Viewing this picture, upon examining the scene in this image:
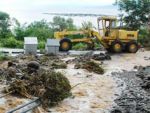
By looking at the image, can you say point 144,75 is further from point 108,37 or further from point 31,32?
point 31,32

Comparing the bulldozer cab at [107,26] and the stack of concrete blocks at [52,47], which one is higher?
the bulldozer cab at [107,26]

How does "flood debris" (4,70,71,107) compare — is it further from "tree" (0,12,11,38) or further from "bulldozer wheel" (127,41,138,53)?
"tree" (0,12,11,38)

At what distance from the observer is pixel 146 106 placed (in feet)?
42.0

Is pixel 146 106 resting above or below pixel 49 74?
below

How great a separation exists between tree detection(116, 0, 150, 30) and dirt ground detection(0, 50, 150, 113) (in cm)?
947

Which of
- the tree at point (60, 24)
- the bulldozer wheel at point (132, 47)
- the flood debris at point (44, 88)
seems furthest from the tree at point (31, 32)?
the flood debris at point (44, 88)

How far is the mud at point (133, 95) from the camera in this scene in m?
12.5

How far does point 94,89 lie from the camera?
14992 mm

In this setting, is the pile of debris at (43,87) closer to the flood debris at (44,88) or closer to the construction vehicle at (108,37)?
the flood debris at (44,88)

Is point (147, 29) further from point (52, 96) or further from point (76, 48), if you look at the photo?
point (52, 96)

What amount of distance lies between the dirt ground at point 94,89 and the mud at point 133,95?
0.20 metres

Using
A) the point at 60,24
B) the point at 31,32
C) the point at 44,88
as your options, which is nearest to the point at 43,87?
the point at 44,88

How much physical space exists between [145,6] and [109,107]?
19139 millimetres

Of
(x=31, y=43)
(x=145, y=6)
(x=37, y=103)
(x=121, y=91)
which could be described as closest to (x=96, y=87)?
(x=121, y=91)
